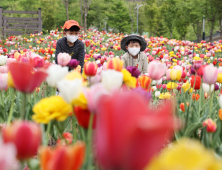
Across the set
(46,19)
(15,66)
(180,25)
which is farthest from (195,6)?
(15,66)

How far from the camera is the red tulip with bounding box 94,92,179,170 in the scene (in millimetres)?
339

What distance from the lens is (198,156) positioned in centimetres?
32

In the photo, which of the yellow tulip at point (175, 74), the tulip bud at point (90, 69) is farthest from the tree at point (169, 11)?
the tulip bud at point (90, 69)

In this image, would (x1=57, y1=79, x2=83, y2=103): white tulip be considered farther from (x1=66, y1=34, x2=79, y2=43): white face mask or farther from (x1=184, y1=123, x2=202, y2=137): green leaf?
(x1=66, y1=34, x2=79, y2=43): white face mask

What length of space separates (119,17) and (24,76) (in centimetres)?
3520

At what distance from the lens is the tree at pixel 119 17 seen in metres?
34.2

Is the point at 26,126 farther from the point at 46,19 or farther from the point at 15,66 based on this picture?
the point at 46,19

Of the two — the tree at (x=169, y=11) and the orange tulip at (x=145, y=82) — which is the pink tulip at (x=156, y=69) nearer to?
the orange tulip at (x=145, y=82)

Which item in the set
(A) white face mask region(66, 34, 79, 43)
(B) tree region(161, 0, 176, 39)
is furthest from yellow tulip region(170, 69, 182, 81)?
(B) tree region(161, 0, 176, 39)

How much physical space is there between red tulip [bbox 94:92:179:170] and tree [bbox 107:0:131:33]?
116ft

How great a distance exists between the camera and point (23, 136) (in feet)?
A: 1.59

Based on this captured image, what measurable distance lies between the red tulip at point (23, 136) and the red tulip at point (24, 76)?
0.95 ft

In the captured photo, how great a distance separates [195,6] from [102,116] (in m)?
20.2

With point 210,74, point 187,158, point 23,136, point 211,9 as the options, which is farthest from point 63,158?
point 211,9
